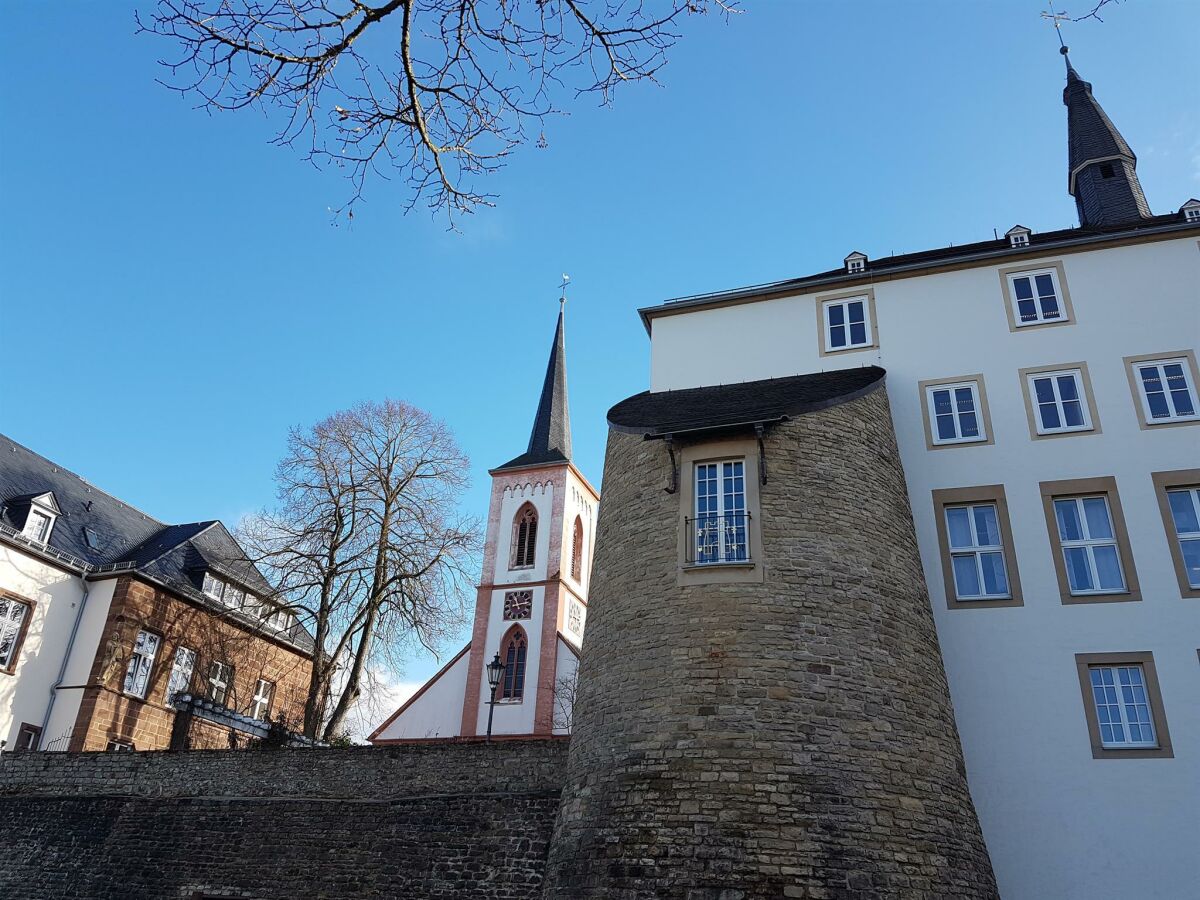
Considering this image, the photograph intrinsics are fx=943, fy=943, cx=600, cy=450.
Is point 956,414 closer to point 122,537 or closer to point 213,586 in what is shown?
point 213,586

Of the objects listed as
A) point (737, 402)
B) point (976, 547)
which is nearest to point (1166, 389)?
point (976, 547)

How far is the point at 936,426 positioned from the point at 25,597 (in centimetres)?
2174

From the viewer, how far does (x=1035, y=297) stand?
1659 centimetres

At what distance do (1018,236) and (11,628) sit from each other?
80.2 ft

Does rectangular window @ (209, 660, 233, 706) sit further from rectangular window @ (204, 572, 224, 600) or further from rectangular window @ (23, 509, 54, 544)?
rectangular window @ (23, 509, 54, 544)

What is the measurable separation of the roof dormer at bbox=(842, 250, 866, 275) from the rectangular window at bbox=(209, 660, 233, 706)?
20.7 metres

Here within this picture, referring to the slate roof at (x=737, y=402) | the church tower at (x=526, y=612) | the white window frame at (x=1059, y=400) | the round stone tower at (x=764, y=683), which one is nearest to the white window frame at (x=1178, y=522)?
the white window frame at (x=1059, y=400)

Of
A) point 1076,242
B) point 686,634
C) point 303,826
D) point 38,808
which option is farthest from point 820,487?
point 38,808

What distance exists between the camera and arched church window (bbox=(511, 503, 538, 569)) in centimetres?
3456

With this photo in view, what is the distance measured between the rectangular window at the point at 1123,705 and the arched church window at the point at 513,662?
20.4 meters

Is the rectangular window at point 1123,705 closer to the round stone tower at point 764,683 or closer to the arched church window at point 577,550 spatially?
the round stone tower at point 764,683

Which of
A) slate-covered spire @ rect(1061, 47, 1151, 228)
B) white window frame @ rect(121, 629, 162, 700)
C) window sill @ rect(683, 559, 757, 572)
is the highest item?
slate-covered spire @ rect(1061, 47, 1151, 228)

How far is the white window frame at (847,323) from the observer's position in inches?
680

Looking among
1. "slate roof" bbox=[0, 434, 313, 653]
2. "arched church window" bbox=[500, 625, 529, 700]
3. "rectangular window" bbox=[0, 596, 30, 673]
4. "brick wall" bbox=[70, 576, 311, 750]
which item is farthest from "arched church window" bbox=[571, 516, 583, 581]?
"rectangular window" bbox=[0, 596, 30, 673]
